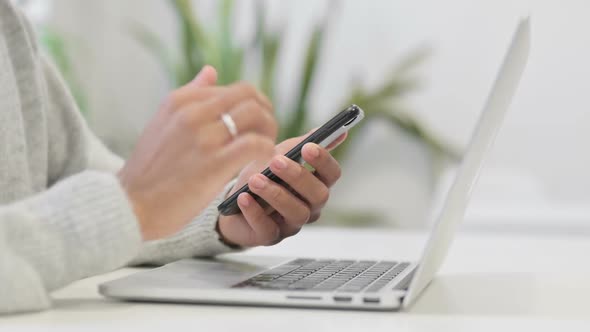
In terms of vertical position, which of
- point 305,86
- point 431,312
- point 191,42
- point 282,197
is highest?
point 191,42

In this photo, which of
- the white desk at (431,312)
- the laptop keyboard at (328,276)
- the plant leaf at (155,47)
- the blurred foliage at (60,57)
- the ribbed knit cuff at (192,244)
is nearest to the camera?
the white desk at (431,312)

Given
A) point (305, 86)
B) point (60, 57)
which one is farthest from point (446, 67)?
point (60, 57)

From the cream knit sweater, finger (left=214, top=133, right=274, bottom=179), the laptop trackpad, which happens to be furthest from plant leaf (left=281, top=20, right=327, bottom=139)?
finger (left=214, top=133, right=274, bottom=179)

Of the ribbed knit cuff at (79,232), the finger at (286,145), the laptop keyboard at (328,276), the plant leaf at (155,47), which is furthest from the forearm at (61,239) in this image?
the plant leaf at (155,47)

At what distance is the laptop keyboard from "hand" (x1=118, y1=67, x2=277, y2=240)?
3.4 inches

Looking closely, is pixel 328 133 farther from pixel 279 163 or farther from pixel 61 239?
pixel 61 239

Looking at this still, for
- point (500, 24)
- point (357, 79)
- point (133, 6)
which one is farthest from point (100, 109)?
point (500, 24)

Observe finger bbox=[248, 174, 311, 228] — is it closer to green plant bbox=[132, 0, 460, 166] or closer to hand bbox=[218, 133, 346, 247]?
hand bbox=[218, 133, 346, 247]

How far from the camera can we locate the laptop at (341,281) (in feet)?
1.92

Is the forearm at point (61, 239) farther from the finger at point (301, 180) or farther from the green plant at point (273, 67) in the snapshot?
the green plant at point (273, 67)

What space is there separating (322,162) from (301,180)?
0.03 meters

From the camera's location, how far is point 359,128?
2.89 metres

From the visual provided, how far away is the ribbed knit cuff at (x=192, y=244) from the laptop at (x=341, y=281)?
152 millimetres

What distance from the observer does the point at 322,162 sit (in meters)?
0.79
